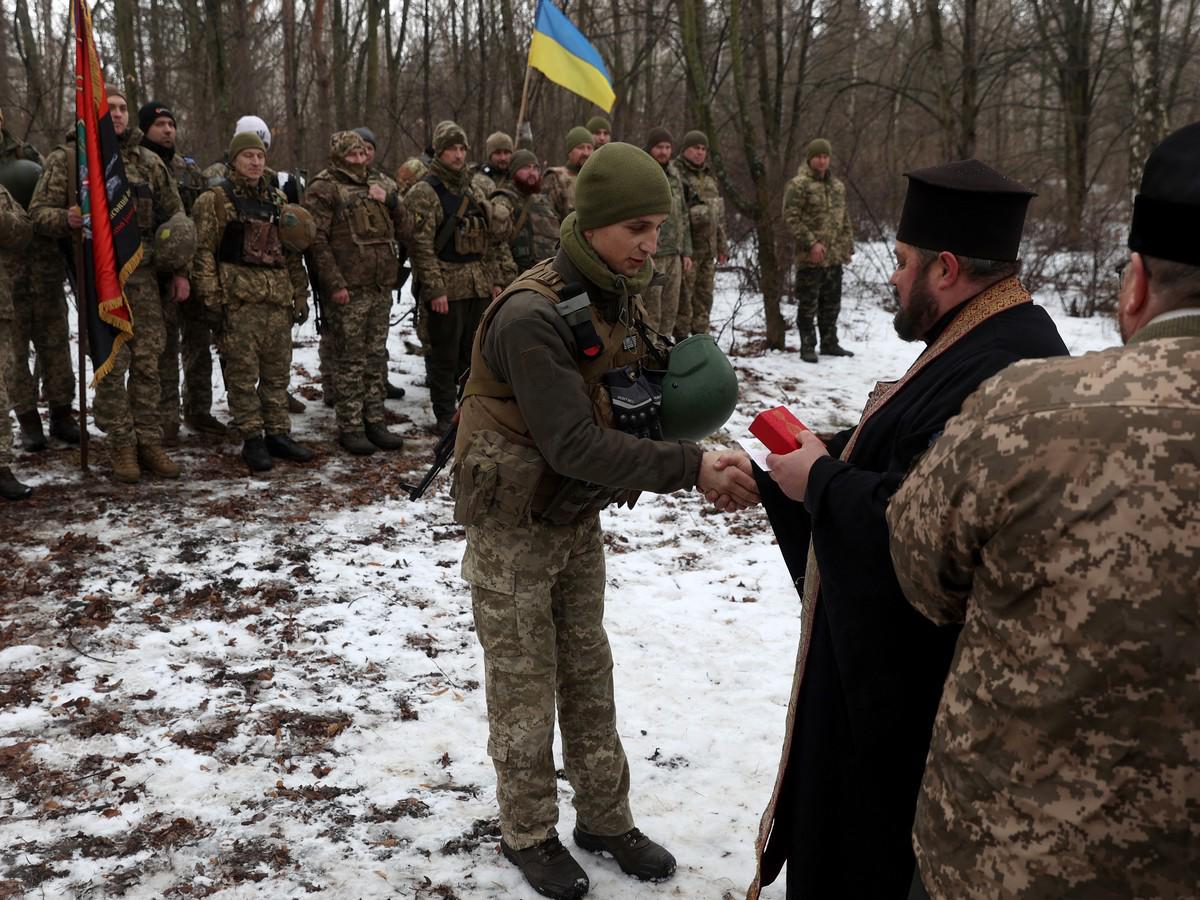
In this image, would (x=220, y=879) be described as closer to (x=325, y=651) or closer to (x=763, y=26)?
(x=325, y=651)

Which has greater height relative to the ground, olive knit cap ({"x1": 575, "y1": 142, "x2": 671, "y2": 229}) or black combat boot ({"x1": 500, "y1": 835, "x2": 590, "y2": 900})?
olive knit cap ({"x1": 575, "y1": 142, "x2": 671, "y2": 229})

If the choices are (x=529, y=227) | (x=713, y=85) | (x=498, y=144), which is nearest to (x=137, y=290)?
(x=529, y=227)

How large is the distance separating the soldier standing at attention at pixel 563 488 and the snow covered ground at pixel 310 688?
0.25 metres

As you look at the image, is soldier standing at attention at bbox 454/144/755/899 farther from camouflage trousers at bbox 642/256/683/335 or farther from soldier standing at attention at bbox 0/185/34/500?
camouflage trousers at bbox 642/256/683/335

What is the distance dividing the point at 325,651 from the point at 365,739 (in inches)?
31.1

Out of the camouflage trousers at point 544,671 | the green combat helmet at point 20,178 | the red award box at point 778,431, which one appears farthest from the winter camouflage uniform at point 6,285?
the red award box at point 778,431

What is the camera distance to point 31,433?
278 inches

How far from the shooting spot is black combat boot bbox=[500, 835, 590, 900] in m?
3.04

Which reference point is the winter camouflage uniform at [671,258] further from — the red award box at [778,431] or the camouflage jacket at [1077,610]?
the camouflage jacket at [1077,610]

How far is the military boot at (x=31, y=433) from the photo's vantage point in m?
7.02

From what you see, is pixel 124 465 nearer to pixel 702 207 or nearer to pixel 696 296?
pixel 702 207

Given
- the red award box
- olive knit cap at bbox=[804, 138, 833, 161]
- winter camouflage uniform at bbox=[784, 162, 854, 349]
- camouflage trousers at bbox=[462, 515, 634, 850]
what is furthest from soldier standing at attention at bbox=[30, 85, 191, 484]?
olive knit cap at bbox=[804, 138, 833, 161]

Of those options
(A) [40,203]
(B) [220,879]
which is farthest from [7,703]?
(A) [40,203]

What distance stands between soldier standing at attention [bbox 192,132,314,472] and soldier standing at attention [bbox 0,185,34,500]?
41.0 inches
